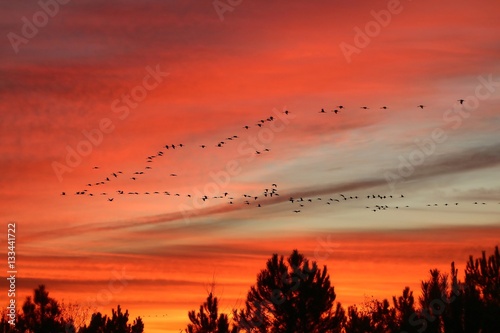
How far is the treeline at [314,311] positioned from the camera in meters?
43.8

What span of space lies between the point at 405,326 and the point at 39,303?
29.8 metres

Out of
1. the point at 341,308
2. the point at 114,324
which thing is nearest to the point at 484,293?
the point at 341,308

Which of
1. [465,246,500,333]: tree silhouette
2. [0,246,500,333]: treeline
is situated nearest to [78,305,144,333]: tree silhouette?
[0,246,500,333]: treeline

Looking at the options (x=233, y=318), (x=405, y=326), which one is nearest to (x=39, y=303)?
(x=233, y=318)

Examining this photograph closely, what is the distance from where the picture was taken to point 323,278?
58.1 meters

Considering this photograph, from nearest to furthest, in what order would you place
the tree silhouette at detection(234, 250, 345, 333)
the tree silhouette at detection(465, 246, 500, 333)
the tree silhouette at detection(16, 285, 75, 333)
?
the tree silhouette at detection(465, 246, 500, 333), the tree silhouette at detection(234, 250, 345, 333), the tree silhouette at detection(16, 285, 75, 333)

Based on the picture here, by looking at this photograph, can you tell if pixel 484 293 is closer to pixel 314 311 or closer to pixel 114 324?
pixel 314 311

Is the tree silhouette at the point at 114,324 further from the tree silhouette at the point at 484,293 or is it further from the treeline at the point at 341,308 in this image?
the tree silhouette at the point at 484,293

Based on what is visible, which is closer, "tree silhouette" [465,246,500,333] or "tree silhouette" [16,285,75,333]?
"tree silhouette" [465,246,500,333]

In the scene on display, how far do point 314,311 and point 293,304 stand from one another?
1.47 metres

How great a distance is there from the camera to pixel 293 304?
57281 mm

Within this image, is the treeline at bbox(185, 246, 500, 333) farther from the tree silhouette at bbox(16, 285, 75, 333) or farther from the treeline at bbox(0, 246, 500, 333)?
the tree silhouette at bbox(16, 285, 75, 333)

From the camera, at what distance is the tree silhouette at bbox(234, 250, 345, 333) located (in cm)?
5684

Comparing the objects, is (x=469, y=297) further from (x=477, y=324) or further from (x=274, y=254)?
(x=274, y=254)
